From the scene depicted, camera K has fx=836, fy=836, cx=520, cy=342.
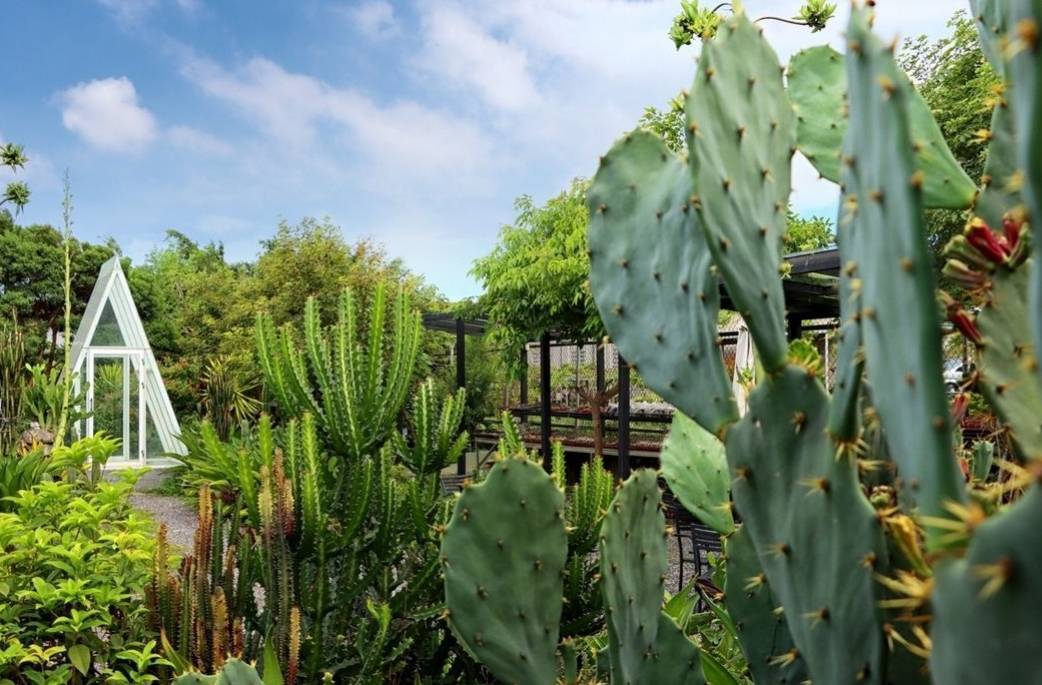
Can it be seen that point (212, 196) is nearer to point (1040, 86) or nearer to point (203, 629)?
point (203, 629)

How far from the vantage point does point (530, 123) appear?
47.1 feet

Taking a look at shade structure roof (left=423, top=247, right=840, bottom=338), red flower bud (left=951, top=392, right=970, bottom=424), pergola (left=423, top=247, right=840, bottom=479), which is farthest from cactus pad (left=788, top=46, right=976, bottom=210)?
shade structure roof (left=423, top=247, right=840, bottom=338)

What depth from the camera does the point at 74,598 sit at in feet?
8.68

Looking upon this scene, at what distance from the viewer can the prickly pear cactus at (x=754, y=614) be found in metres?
1.45

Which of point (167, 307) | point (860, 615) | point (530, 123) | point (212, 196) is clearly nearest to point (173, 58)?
point (212, 196)

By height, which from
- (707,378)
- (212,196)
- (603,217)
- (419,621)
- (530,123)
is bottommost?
(419,621)

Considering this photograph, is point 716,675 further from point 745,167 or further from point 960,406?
point 745,167

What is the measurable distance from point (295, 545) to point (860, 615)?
2.27 m

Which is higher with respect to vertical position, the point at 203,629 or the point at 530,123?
the point at 530,123

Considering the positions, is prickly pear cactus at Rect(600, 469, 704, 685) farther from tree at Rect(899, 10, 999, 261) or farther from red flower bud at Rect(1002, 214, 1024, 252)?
tree at Rect(899, 10, 999, 261)

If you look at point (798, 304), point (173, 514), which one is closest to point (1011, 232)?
point (798, 304)

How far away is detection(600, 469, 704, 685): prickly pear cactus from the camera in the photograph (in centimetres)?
157

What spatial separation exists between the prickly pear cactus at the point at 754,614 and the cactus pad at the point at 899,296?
2.38ft

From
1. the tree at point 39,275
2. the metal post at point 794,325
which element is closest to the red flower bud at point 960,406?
the metal post at point 794,325
